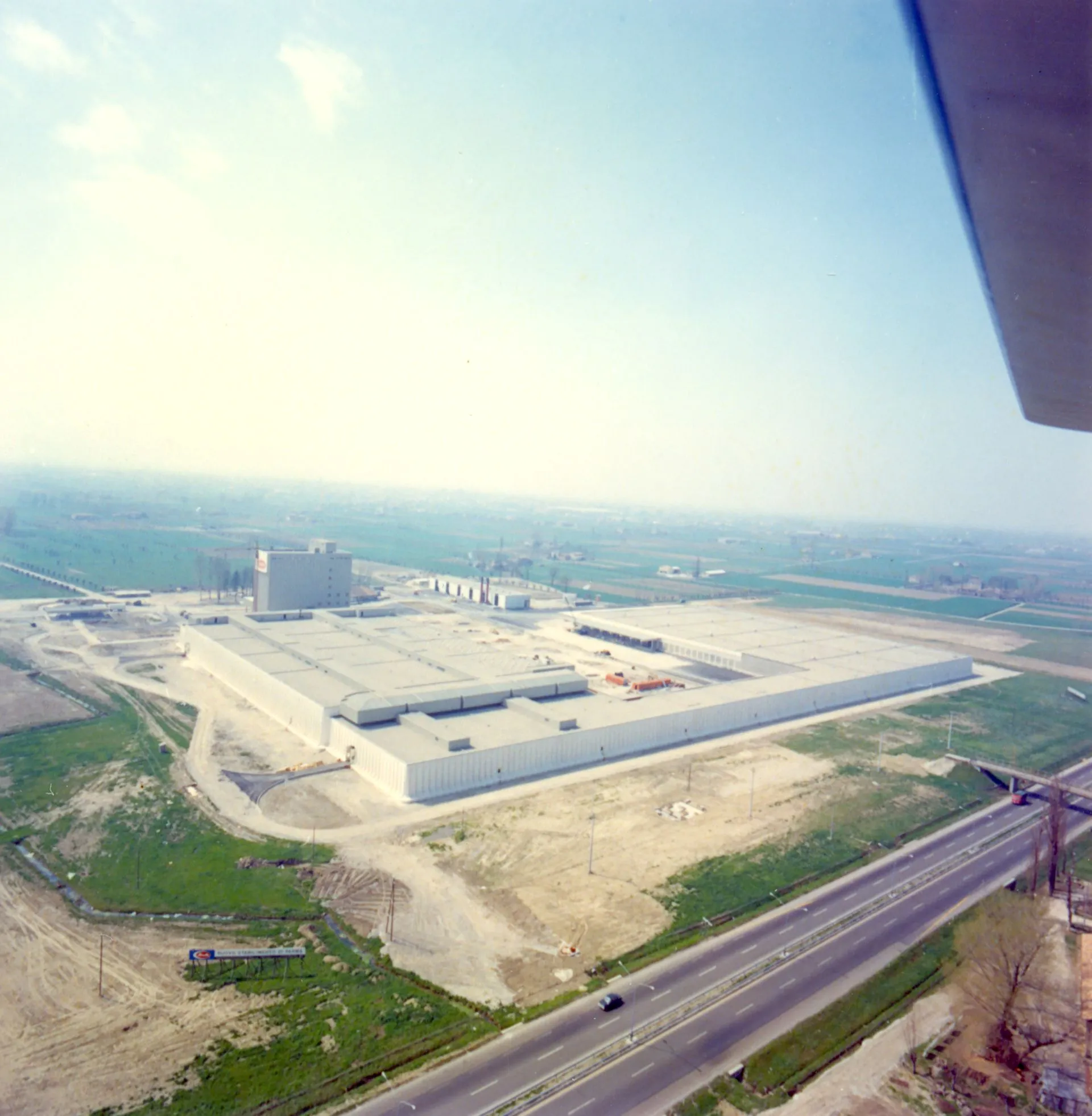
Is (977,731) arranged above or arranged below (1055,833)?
below

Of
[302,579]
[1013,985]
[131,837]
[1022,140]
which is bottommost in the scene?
[131,837]

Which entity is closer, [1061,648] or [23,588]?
[1061,648]

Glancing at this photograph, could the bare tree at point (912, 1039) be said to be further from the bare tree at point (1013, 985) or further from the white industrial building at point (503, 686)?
the white industrial building at point (503, 686)

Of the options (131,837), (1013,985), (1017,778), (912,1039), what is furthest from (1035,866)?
(131,837)

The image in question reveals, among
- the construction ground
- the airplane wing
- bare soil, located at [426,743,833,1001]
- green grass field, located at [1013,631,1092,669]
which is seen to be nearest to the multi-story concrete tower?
the construction ground

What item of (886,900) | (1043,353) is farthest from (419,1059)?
(1043,353)

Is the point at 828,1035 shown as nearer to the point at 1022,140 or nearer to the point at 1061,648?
the point at 1022,140


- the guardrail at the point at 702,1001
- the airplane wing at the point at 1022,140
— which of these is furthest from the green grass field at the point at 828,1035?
the airplane wing at the point at 1022,140
